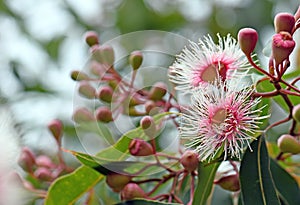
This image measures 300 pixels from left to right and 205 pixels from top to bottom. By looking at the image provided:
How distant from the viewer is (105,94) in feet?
3.63

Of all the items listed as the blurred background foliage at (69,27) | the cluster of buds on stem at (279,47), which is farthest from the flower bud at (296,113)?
the blurred background foliage at (69,27)

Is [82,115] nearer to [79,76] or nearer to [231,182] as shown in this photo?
[79,76]

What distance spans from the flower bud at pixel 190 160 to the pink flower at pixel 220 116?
0.05 metres

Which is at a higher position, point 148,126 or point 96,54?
point 96,54

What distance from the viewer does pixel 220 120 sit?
2.79 ft

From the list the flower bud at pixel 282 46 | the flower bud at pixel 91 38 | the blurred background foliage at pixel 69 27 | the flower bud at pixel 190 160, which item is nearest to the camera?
the flower bud at pixel 282 46

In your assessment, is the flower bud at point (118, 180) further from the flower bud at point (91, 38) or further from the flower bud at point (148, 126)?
the flower bud at point (91, 38)

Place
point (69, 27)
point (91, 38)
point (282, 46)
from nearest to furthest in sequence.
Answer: point (282, 46) < point (91, 38) < point (69, 27)

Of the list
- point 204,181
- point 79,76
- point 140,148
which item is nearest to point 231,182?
point 204,181

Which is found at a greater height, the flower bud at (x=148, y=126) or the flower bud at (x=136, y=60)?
the flower bud at (x=136, y=60)

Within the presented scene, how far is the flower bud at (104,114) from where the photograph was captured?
43.1 inches

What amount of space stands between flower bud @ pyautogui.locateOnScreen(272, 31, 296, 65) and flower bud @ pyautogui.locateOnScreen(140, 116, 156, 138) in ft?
0.75

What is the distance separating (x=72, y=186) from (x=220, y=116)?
0.35 m

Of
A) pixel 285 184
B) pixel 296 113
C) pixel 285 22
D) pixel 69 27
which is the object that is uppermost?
pixel 69 27
